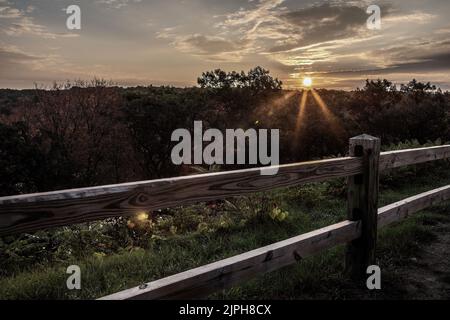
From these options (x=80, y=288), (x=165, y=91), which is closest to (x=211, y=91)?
(x=165, y=91)

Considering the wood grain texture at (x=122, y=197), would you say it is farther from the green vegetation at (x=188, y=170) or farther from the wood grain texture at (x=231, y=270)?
the green vegetation at (x=188, y=170)

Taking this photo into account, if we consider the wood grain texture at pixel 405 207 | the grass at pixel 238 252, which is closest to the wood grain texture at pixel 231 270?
the grass at pixel 238 252

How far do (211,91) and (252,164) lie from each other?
9104mm

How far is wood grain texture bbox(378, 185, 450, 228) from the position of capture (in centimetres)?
432

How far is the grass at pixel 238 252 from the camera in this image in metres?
3.92

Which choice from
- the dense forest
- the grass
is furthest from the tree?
the grass

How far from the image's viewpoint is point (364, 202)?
396 cm

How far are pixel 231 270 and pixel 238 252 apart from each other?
7.92 feet

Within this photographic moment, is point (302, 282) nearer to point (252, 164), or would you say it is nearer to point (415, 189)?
point (415, 189)

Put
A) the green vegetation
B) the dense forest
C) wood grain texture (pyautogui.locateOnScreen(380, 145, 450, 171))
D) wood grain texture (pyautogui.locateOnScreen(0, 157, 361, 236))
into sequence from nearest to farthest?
wood grain texture (pyautogui.locateOnScreen(0, 157, 361, 236)), wood grain texture (pyautogui.locateOnScreen(380, 145, 450, 171)), the green vegetation, the dense forest

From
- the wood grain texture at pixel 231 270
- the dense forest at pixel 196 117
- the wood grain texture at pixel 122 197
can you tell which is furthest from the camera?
the dense forest at pixel 196 117

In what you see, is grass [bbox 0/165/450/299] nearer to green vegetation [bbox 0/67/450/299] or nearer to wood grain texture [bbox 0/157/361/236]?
green vegetation [bbox 0/67/450/299]

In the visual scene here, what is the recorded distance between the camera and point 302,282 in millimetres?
3992
